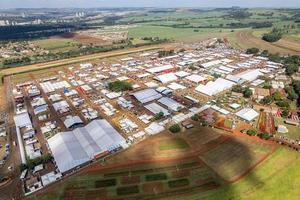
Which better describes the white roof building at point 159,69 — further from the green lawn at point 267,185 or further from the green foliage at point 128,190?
the green foliage at point 128,190

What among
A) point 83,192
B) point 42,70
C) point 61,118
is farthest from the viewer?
point 42,70

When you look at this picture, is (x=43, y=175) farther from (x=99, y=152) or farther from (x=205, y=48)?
(x=205, y=48)

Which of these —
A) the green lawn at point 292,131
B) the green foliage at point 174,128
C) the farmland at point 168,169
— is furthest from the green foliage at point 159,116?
the green lawn at point 292,131

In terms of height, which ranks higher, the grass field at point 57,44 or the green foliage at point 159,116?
the grass field at point 57,44

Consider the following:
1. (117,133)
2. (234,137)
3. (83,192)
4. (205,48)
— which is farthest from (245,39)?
(83,192)

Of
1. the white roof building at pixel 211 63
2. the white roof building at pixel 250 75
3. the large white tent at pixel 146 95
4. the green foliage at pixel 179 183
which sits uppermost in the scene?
the white roof building at pixel 211 63

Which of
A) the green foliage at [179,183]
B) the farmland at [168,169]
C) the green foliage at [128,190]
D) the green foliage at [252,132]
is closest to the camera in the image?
the green foliage at [128,190]

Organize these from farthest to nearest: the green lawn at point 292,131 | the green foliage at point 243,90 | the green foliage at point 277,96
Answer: the green foliage at point 243,90
the green foliage at point 277,96
the green lawn at point 292,131
